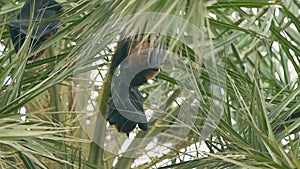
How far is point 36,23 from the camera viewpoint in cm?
100

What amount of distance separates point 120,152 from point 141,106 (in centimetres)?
25

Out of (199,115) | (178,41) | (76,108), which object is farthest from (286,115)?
(76,108)

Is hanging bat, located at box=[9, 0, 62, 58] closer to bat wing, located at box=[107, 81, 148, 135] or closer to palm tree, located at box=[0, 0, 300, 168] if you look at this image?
palm tree, located at box=[0, 0, 300, 168]

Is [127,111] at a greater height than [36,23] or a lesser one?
lesser

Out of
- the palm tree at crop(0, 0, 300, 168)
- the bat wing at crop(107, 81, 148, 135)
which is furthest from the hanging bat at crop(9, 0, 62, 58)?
the bat wing at crop(107, 81, 148, 135)

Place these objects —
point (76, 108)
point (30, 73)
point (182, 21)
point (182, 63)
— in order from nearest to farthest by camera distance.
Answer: point (182, 21)
point (182, 63)
point (30, 73)
point (76, 108)

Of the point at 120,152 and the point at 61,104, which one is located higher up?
the point at 61,104

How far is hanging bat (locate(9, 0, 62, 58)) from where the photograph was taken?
97 cm

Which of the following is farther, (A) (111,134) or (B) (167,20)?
(A) (111,134)

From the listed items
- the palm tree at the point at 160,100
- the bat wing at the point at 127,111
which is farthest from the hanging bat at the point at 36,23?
the bat wing at the point at 127,111

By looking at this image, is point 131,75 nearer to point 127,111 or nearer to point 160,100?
point 127,111

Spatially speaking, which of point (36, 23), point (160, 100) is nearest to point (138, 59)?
point (36, 23)

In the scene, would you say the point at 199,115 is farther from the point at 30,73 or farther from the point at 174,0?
the point at 30,73

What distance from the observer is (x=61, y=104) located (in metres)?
1.33
